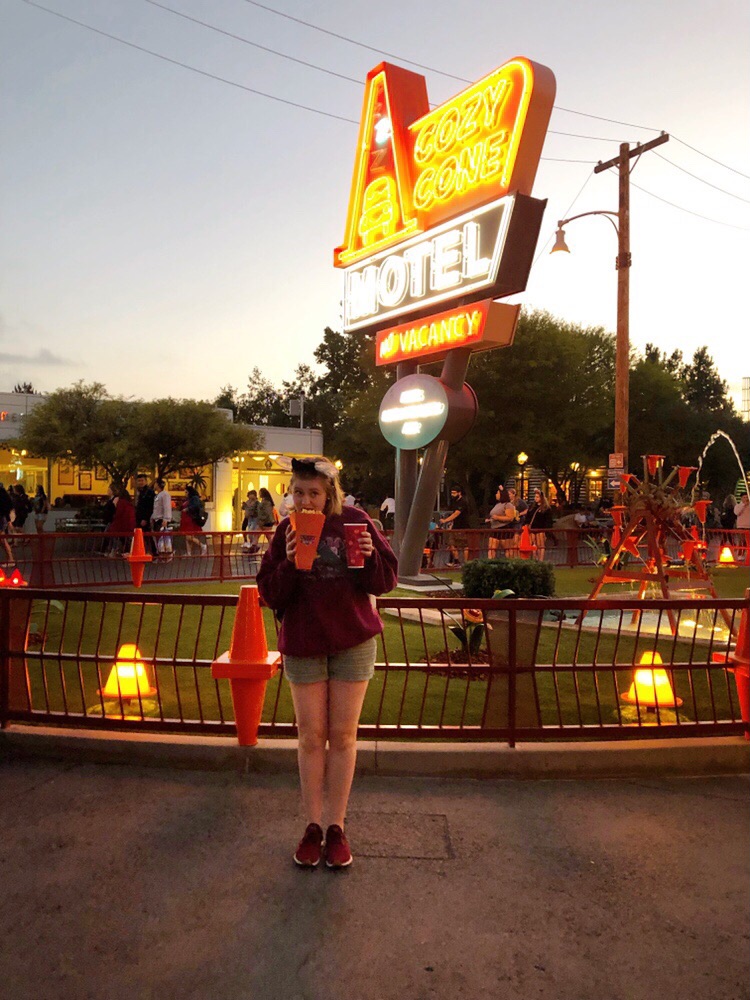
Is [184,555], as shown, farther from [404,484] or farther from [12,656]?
[12,656]

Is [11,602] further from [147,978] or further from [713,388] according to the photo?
[713,388]

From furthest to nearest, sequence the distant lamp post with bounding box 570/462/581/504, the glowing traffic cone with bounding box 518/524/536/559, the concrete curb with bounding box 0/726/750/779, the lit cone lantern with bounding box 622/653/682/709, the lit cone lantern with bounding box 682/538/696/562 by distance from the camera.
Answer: the distant lamp post with bounding box 570/462/581/504 < the glowing traffic cone with bounding box 518/524/536/559 < the lit cone lantern with bounding box 682/538/696/562 < the lit cone lantern with bounding box 622/653/682/709 < the concrete curb with bounding box 0/726/750/779

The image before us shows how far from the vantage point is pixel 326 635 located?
11.1ft

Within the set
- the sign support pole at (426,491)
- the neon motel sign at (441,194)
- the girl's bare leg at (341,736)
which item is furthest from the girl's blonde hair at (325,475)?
the sign support pole at (426,491)

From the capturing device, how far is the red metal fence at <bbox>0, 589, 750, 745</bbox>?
191 inches

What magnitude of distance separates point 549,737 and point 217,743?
2066mm

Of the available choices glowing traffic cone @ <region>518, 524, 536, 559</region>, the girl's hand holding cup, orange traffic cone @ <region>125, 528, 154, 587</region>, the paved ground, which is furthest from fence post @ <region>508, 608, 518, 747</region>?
glowing traffic cone @ <region>518, 524, 536, 559</region>

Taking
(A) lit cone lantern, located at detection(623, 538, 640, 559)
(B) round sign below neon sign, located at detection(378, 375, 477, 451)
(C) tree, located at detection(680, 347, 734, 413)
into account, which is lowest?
(A) lit cone lantern, located at detection(623, 538, 640, 559)

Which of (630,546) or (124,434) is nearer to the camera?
(630,546)

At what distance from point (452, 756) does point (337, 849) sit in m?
1.36

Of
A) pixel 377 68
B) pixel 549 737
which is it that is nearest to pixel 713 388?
pixel 377 68

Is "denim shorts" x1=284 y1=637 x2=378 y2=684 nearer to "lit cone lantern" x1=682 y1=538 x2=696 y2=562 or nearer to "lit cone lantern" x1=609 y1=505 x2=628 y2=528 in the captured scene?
"lit cone lantern" x1=682 y1=538 x2=696 y2=562

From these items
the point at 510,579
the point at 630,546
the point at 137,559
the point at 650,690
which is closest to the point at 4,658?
the point at 650,690

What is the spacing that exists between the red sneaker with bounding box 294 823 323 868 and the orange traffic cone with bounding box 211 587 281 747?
1.26 m
